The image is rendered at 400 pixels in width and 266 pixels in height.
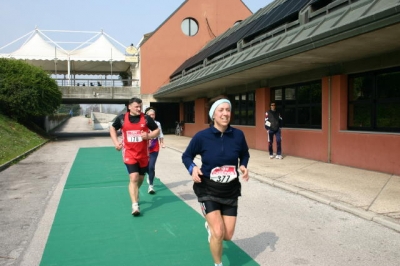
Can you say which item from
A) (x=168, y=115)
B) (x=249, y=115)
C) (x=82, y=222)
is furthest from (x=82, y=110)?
(x=82, y=222)

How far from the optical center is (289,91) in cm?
1430

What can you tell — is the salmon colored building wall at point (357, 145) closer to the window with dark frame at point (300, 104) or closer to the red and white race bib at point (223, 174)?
the window with dark frame at point (300, 104)

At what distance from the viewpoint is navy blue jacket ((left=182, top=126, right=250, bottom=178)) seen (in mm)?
3568

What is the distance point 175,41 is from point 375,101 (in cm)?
2435

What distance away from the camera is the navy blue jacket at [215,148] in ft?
11.7

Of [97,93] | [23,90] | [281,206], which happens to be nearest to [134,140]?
[281,206]

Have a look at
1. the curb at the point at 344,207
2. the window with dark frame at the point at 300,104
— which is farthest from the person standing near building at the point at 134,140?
the window with dark frame at the point at 300,104

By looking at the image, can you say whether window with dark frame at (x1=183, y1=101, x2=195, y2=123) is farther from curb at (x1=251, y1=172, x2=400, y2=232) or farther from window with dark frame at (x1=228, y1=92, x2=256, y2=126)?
curb at (x1=251, y1=172, x2=400, y2=232)

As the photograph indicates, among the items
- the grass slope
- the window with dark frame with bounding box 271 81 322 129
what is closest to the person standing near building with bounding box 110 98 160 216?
the window with dark frame with bounding box 271 81 322 129

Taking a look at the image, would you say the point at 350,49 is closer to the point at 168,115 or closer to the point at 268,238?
the point at 268,238

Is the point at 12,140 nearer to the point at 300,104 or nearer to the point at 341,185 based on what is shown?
the point at 300,104

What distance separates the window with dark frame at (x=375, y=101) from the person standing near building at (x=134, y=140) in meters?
6.70

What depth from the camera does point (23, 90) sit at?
24.1 m

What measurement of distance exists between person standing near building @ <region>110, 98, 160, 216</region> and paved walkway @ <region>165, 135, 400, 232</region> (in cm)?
340
